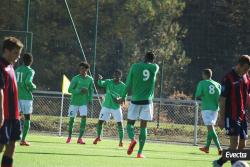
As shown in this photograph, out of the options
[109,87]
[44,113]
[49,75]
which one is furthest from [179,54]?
[109,87]

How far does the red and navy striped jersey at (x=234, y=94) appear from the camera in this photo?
505 inches

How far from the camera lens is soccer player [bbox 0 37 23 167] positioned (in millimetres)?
10312

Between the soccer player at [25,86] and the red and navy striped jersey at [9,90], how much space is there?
7.84m

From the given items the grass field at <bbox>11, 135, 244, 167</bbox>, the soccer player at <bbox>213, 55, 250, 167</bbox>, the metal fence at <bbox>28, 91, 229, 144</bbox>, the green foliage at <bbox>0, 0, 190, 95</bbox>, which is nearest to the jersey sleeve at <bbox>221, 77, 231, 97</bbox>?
the soccer player at <bbox>213, 55, 250, 167</bbox>

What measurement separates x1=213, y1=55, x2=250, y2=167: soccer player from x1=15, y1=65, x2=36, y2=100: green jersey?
6835 millimetres

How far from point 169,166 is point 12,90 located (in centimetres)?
535

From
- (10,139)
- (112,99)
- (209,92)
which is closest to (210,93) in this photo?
(209,92)

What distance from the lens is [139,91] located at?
55.3ft

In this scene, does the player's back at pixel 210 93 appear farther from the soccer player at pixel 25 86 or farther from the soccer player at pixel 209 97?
the soccer player at pixel 25 86

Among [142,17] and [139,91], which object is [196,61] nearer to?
[142,17]

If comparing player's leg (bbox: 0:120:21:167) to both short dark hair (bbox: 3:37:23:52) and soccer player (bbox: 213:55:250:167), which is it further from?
soccer player (bbox: 213:55:250:167)

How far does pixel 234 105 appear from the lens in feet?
42.3

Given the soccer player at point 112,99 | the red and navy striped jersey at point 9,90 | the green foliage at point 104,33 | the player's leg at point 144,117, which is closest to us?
the red and navy striped jersey at point 9,90

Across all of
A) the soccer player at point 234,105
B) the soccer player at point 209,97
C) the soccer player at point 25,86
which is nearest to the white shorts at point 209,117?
the soccer player at point 209,97
